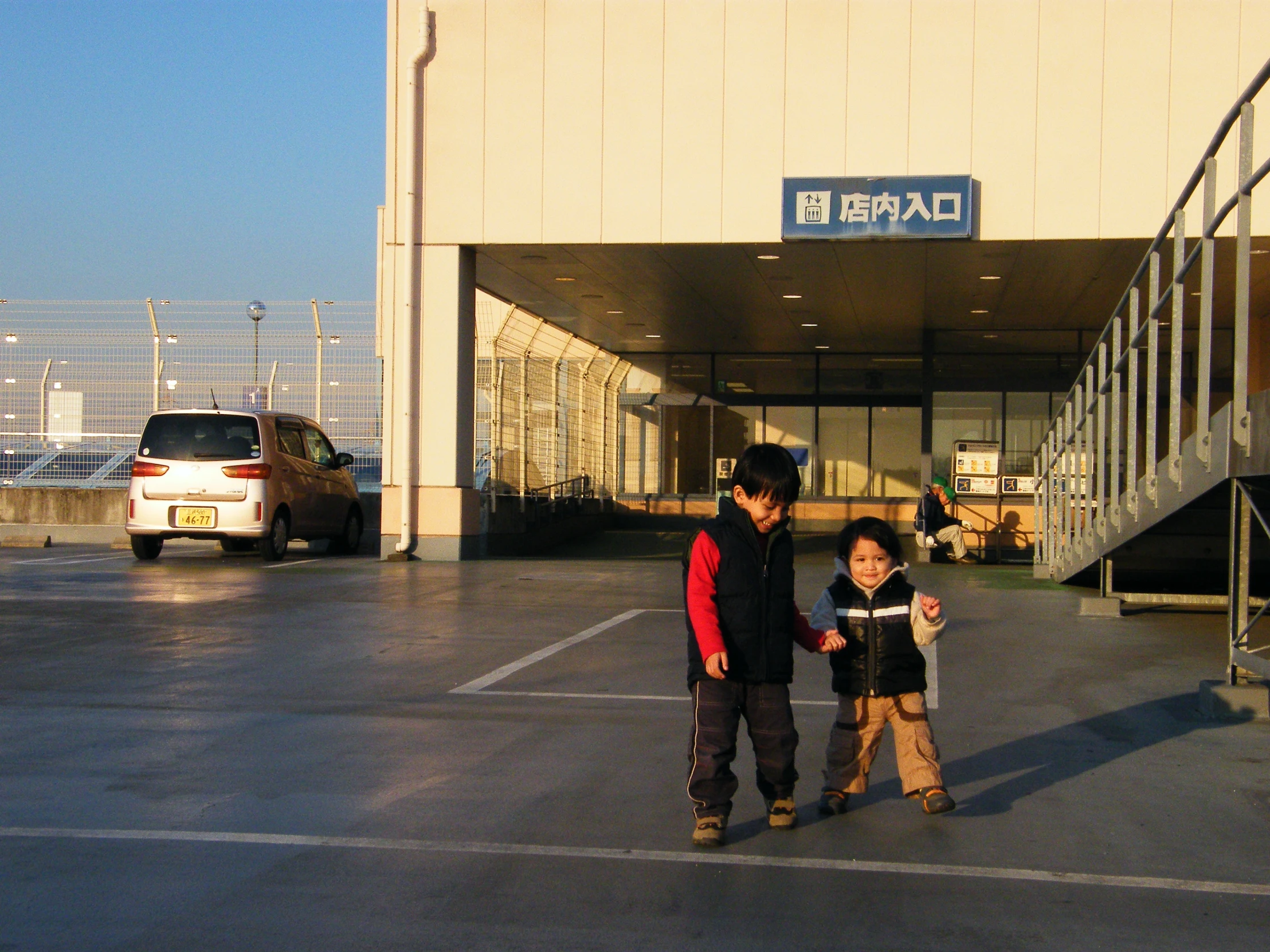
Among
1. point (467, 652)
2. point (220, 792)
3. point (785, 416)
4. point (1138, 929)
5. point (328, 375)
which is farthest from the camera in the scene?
point (785, 416)

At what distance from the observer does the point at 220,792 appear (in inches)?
182

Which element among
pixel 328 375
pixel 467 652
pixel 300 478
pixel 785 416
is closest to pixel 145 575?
pixel 300 478

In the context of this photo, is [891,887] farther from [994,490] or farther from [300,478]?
[994,490]

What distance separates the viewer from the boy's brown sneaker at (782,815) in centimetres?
425

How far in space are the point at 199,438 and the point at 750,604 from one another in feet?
37.1

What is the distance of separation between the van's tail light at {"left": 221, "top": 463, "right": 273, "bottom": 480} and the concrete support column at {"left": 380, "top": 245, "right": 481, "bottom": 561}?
6.09 feet

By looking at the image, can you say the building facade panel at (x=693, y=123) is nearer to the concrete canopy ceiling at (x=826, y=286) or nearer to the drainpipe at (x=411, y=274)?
the concrete canopy ceiling at (x=826, y=286)

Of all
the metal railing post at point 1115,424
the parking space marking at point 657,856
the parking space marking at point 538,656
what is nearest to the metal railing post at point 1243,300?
the metal railing post at point 1115,424

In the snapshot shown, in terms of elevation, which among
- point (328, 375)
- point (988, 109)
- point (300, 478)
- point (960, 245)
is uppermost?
point (988, 109)

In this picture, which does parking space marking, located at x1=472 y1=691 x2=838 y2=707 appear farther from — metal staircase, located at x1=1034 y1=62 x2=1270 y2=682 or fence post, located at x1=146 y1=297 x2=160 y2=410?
fence post, located at x1=146 y1=297 x2=160 y2=410

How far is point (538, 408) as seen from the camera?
21250 millimetres

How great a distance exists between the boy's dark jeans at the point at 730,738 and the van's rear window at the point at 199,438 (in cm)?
1107

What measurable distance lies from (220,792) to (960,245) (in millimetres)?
12280

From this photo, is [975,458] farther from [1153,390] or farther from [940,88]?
[1153,390]
